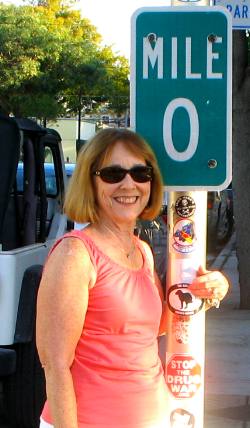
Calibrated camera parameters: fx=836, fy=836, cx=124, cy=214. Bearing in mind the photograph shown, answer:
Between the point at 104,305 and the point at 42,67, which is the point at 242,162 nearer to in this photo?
the point at 104,305

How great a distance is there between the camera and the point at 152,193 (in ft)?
9.55

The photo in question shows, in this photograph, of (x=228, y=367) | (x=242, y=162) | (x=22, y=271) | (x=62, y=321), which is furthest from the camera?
(x=242, y=162)

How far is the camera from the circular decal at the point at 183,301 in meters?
3.09

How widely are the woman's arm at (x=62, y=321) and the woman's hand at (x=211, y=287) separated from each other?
24.8 inches

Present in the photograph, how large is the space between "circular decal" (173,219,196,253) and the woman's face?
483mm

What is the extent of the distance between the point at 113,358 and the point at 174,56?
118cm

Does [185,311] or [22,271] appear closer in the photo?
[185,311]

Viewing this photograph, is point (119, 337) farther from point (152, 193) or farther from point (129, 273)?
point (152, 193)

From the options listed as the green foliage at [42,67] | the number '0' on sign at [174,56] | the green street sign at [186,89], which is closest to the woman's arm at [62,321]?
the green street sign at [186,89]

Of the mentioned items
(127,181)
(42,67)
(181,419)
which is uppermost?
(42,67)

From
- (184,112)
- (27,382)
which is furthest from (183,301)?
(27,382)

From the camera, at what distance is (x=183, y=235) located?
10.6ft

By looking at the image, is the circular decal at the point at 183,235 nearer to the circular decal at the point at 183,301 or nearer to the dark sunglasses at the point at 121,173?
the circular decal at the point at 183,301

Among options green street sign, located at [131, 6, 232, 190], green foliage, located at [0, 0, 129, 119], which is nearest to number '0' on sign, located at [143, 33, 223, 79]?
green street sign, located at [131, 6, 232, 190]
